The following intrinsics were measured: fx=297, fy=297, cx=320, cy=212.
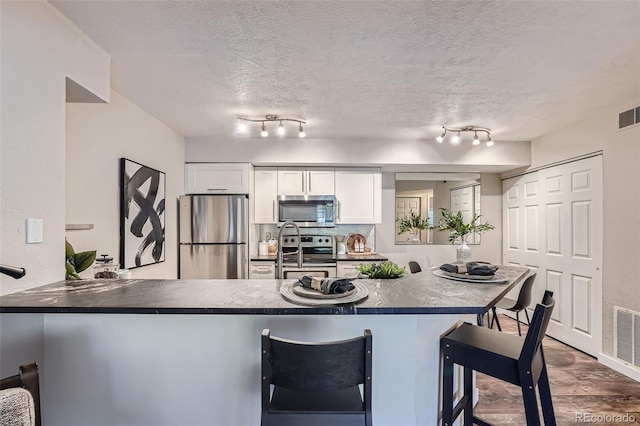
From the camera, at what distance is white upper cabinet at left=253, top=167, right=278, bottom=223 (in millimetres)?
3895

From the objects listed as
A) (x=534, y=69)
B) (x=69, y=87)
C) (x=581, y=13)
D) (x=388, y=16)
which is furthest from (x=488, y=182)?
(x=69, y=87)

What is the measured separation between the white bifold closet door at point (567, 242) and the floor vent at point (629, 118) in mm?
354

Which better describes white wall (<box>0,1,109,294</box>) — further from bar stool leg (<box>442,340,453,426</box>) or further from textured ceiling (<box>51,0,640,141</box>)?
bar stool leg (<box>442,340,453,426</box>)

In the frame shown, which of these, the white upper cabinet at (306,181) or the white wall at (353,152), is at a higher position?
the white wall at (353,152)

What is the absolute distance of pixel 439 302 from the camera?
1242mm

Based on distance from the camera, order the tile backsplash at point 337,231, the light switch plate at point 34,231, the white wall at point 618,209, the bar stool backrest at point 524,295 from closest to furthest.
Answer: the light switch plate at point 34,231 → the white wall at point 618,209 → the bar stool backrest at point 524,295 → the tile backsplash at point 337,231

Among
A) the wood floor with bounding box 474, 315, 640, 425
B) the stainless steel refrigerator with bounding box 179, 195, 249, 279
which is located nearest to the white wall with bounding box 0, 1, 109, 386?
the stainless steel refrigerator with bounding box 179, 195, 249, 279

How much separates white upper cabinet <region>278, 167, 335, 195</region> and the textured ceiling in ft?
3.77

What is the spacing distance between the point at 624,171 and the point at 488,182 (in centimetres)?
182

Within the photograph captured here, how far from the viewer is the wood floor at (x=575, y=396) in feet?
6.68

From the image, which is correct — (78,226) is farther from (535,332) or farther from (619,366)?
(619,366)

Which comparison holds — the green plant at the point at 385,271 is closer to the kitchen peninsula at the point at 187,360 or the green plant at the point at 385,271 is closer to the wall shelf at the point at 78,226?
the kitchen peninsula at the point at 187,360

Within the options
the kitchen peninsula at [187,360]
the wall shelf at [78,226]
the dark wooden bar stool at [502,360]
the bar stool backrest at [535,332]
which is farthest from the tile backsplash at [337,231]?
the bar stool backrest at [535,332]

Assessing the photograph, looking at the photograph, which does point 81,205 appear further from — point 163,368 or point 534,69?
point 534,69
